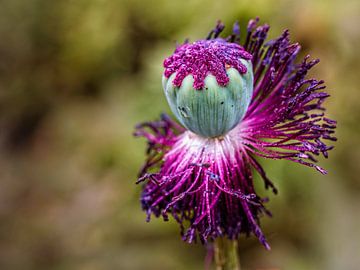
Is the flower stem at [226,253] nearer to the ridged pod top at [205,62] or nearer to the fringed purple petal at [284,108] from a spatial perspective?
the fringed purple petal at [284,108]

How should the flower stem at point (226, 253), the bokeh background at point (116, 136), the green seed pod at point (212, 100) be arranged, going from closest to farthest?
the green seed pod at point (212, 100), the flower stem at point (226, 253), the bokeh background at point (116, 136)

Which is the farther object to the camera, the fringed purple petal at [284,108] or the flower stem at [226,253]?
the flower stem at [226,253]

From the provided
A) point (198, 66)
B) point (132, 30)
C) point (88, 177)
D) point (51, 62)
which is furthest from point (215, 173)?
point (51, 62)

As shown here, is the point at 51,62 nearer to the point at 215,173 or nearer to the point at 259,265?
the point at 259,265

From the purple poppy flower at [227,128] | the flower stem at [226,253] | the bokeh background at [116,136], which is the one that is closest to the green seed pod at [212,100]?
the purple poppy flower at [227,128]

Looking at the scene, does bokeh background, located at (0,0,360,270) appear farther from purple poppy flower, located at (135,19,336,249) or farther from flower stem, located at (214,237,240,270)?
purple poppy flower, located at (135,19,336,249)

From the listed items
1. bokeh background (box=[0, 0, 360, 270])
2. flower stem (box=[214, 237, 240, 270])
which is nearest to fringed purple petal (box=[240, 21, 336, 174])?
flower stem (box=[214, 237, 240, 270])

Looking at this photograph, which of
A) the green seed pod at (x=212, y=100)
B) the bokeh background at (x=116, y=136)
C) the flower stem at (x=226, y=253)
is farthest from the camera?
the bokeh background at (x=116, y=136)
